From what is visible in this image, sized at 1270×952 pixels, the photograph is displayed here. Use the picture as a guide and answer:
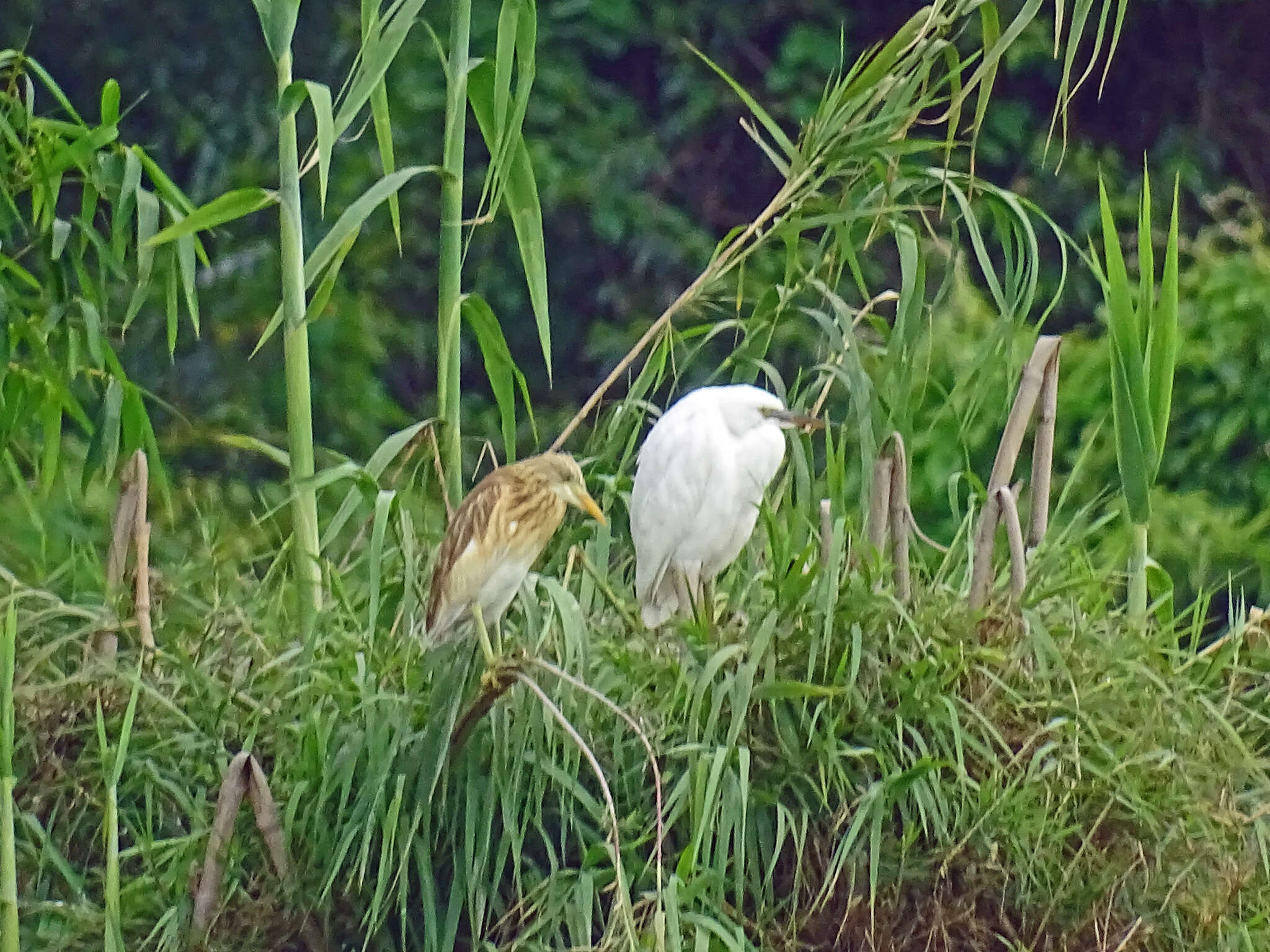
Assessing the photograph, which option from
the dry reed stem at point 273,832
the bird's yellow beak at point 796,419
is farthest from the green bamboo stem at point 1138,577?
the dry reed stem at point 273,832

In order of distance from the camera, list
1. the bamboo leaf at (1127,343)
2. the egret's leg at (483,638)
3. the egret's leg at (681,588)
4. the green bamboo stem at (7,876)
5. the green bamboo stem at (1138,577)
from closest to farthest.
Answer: the egret's leg at (483,638), the green bamboo stem at (7,876), the bamboo leaf at (1127,343), the green bamboo stem at (1138,577), the egret's leg at (681,588)

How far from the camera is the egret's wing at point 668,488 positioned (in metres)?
1.61

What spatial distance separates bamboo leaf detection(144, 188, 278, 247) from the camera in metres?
1.26

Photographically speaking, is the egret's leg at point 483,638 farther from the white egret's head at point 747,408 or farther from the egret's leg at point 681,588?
the white egret's head at point 747,408

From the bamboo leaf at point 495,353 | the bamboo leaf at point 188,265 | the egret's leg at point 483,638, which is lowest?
the egret's leg at point 483,638

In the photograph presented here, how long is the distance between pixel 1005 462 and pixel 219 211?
Answer: 23.6 inches

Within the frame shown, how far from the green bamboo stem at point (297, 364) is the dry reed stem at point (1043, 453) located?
1.83ft

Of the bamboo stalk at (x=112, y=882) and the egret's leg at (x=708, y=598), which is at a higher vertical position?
the egret's leg at (x=708, y=598)

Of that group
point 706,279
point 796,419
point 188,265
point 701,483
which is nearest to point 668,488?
point 701,483

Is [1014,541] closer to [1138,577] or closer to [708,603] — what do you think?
[1138,577]

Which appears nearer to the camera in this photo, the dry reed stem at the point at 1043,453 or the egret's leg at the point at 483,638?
the egret's leg at the point at 483,638

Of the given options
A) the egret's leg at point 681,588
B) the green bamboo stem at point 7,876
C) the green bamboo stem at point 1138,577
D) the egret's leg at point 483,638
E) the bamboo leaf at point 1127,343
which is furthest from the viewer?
the egret's leg at point 681,588

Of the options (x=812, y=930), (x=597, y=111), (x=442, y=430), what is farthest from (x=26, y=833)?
(x=597, y=111)

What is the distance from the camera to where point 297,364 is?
55.6 inches
